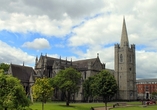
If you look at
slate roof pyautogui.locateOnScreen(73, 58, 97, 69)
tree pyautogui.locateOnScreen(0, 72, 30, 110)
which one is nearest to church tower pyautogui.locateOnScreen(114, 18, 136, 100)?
slate roof pyautogui.locateOnScreen(73, 58, 97, 69)

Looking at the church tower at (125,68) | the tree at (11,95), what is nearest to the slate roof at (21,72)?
the church tower at (125,68)

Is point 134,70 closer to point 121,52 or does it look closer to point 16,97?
point 121,52

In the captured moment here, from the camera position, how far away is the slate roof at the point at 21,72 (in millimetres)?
91500

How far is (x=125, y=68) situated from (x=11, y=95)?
92857 millimetres

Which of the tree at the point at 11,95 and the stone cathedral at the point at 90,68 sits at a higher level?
the stone cathedral at the point at 90,68

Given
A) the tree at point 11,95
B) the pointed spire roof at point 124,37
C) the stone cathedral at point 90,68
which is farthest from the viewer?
the pointed spire roof at point 124,37

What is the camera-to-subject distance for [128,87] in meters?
119

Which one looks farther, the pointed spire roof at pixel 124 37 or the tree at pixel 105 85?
the pointed spire roof at pixel 124 37

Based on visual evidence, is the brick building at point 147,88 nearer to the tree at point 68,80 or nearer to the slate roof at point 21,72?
the slate roof at point 21,72

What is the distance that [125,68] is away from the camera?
12006 centimetres

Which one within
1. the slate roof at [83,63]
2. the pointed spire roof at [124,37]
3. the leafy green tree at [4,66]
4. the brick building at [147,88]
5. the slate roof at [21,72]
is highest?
the pointed spire roof at [124,37]

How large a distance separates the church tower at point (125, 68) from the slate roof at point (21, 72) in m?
45.4

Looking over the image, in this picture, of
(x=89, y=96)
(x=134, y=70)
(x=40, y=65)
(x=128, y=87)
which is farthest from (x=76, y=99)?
(x=134, y=70)

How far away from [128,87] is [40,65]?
142 feet
